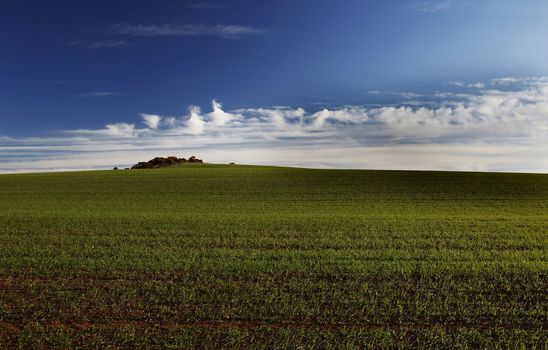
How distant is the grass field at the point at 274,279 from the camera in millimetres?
8609

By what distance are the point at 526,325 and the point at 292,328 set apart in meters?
5.52

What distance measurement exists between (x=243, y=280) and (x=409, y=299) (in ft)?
15.6

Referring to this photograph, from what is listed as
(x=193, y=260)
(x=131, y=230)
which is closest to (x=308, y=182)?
(x=131, y=230)

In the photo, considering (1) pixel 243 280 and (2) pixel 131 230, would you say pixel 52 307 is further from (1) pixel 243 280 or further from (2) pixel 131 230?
(2) pixel 131 230

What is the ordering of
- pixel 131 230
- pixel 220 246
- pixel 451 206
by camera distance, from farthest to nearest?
pixel 451 206 → pixel 131 230 → pixel 220 246

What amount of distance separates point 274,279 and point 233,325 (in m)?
3.35

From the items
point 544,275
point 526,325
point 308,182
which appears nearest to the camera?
point 526,325

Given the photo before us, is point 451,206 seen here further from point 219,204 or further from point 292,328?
point 292,328

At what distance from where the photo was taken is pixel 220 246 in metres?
16.9

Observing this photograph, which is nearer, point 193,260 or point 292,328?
point 292,328

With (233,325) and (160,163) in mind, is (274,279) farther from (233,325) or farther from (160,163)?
(160,163)

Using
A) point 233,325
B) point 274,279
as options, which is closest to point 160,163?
point 274,279

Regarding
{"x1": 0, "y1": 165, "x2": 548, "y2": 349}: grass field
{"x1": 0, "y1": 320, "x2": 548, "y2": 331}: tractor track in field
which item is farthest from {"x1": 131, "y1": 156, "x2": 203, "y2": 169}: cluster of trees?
{"x1": 0, "y1": 320, "x2": 548, "y2": 331}: tractor track in field

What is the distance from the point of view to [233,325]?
29.3 feet
